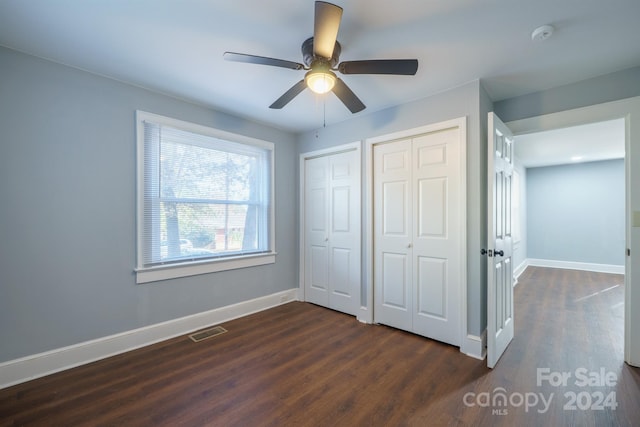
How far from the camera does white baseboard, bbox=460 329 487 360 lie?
2.39 meters

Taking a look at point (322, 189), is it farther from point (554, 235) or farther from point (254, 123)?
point (554, 235)

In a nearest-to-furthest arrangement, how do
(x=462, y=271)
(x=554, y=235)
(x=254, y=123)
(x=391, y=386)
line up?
1. (x=391, y=386)
2. (x=462, y=271)
3. (x=254, y=123)
4. (x=554, y=235)

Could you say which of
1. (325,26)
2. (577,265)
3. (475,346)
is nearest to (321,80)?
(325,26)

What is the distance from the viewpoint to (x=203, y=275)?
9.94ft

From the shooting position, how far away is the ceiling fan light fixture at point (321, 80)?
176 cm

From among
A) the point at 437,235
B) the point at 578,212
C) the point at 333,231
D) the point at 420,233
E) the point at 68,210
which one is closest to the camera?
the point at 68,210

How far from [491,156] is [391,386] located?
2.01 metres

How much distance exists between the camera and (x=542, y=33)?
175cm

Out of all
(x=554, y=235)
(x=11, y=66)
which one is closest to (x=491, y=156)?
(x=11, y=66)

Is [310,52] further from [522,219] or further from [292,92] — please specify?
[522,219]

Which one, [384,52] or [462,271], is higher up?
[384,52]

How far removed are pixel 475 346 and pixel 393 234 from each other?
1.29 m

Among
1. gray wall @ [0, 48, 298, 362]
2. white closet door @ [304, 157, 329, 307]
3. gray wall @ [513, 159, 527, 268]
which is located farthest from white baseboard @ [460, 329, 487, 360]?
gray wall @ [513, 159, 527, 268]

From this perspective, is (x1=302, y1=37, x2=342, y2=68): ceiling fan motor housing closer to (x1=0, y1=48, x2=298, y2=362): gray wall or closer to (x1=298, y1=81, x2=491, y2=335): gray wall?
(x1=298, y1=81, x2=491, y2=335): gray wall
